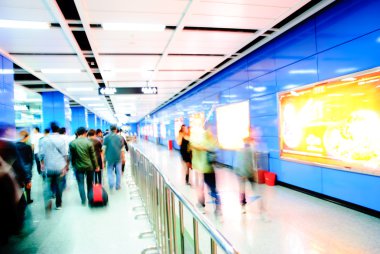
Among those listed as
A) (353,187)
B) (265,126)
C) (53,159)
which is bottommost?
(353,187)

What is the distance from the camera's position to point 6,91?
627cm

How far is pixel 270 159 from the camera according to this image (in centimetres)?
643

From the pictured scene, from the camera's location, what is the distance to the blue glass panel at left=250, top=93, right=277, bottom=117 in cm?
620

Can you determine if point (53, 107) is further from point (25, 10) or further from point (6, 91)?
point (25, 10)

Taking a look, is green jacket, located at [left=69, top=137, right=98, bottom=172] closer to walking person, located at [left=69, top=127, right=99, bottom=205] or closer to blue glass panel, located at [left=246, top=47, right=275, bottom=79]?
walking person, located at [left=69, top=127, right=99, bottom=205]

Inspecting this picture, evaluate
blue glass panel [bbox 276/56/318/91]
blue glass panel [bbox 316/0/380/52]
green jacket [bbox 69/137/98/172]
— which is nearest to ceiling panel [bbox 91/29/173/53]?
green jacket [bbox 69/137/98/172]

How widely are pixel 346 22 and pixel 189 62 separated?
13.9 ft

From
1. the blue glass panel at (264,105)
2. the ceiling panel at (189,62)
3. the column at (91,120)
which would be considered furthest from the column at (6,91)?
the column at (91,120)

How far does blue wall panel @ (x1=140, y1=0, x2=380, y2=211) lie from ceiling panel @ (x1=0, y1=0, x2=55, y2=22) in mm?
4764

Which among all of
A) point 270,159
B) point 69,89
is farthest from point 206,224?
point 69,89

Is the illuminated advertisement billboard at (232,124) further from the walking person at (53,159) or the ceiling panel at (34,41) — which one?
the ceiling panel at (34,41)

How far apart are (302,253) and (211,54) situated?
17.6 feet

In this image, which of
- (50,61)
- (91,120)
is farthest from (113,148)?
(91,120)

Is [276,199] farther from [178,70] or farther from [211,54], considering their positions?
[178,70]
